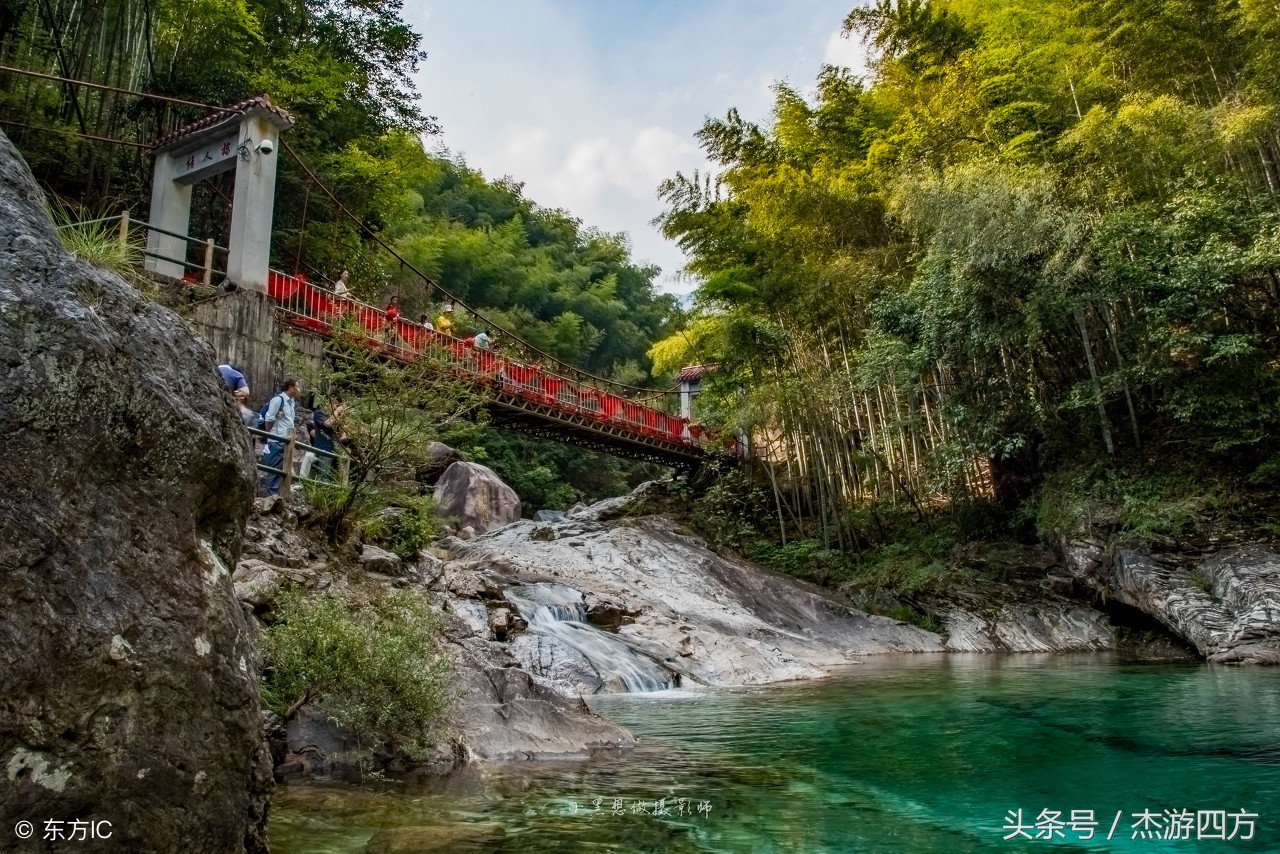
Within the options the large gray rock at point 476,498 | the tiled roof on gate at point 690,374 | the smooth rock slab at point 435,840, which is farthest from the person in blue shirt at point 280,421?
the tiled roof on gate at point 690,374

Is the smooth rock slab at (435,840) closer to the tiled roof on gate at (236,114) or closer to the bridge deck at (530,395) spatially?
the bridge deck at (530,395)

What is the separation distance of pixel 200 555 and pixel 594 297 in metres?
31.7

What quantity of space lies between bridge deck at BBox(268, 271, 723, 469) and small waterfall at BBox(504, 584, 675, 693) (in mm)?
2527

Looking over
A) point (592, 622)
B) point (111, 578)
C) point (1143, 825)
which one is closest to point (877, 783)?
point (1143, 825)

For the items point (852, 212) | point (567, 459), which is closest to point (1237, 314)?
point (852, 212)

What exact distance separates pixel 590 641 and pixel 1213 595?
23.1 feet

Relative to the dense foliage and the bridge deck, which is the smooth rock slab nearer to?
the dense foliage

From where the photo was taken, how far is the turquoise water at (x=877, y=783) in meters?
3.15

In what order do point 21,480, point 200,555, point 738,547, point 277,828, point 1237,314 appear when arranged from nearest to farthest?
point 21,480
point 200,555
point 277,828
point 1237,314
point 738,547

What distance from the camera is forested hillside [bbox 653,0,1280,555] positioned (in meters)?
10.7

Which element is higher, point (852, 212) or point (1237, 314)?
point (852, 212)

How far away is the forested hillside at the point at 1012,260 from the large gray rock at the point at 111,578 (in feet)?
35.5

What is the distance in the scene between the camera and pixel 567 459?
27.6 m

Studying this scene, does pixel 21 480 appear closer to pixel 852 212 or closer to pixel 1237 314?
pixel 1237 314
